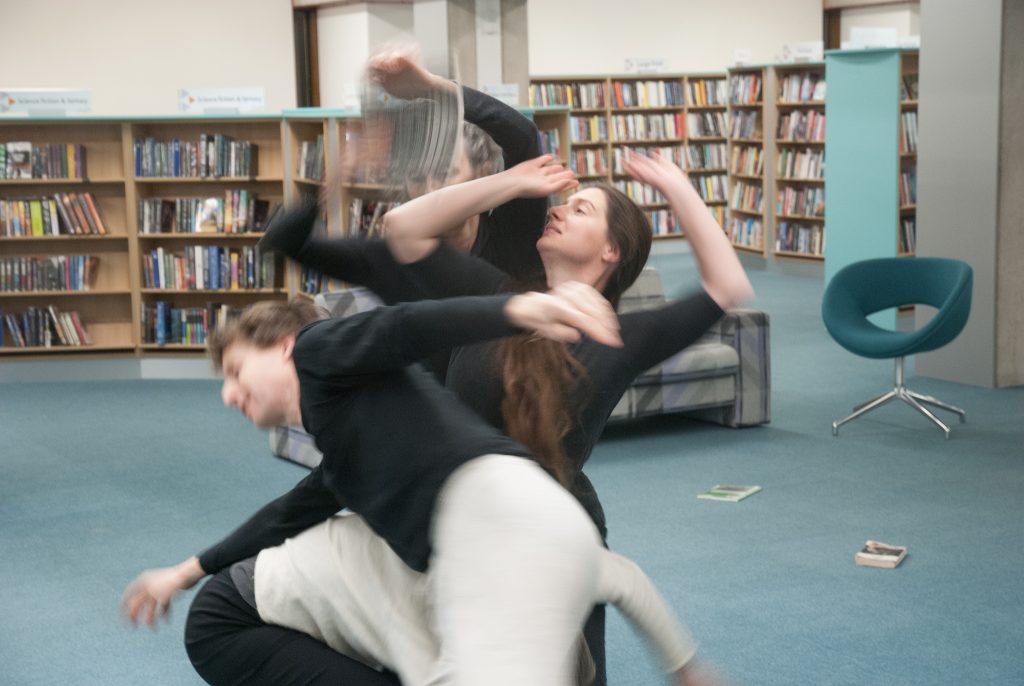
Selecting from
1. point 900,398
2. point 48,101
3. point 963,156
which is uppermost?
point 48,101

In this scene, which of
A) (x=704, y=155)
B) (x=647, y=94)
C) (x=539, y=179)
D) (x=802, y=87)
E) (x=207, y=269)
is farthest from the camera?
(x=704, y=155)

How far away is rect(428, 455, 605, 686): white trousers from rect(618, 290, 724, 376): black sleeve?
0.40m

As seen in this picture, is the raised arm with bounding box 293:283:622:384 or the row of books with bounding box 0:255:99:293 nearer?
the raised arm with bounding box 293:283:622:384

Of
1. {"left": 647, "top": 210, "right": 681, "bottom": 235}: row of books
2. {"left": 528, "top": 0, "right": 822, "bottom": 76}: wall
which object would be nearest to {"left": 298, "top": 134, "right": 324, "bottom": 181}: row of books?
{"left": 528, "top": 0, "right": 822, "bottom": 76}: wall

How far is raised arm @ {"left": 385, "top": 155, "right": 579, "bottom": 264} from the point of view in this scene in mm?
2062

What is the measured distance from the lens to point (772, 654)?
12.4 ft

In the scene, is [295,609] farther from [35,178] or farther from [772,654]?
[35,178]

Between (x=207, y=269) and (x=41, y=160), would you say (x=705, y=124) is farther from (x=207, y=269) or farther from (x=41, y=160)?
(x=41, y=160)

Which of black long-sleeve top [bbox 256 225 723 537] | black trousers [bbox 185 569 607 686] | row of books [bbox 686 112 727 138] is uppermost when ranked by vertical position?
row of books [bbox 686 112 727 138]

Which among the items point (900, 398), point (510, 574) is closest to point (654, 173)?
point (510, 574)

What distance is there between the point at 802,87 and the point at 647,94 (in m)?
2.75

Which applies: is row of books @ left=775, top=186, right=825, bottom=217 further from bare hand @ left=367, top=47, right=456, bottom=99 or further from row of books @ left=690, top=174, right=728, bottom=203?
bare hand @ left=367, top=47, right=456, bottom=99

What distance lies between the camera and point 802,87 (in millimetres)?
12672

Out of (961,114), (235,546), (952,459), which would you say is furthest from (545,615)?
(961,114)
